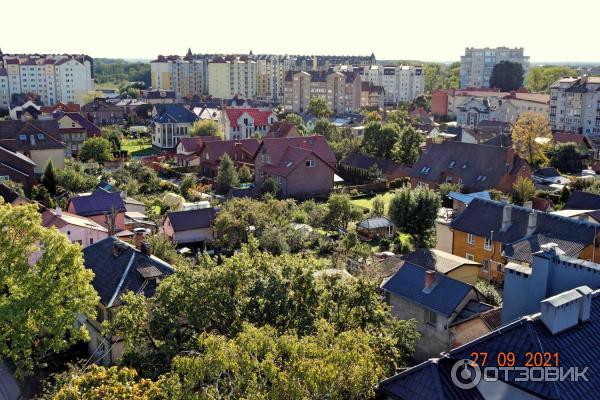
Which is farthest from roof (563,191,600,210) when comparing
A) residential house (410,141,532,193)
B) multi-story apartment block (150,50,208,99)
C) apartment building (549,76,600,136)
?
multi-story apartment block (150,50,208,99)

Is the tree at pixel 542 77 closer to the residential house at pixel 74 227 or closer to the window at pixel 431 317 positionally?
the residential house at pixel 74 227

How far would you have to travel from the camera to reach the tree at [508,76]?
124750mm

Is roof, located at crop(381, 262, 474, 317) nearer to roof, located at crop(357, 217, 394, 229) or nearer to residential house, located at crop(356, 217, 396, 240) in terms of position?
residential house, located at crop(356, 217, 396, 240)

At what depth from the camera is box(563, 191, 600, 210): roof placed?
38719 millimetres

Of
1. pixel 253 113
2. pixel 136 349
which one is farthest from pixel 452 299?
pixel 253 113

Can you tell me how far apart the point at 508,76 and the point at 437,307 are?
113983 millimetres

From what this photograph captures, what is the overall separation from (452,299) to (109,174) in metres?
39.7

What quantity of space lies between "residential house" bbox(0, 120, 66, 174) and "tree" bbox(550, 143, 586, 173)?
47.5 metres

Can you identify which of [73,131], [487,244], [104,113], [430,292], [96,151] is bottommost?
[487,244]

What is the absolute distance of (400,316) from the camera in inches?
904

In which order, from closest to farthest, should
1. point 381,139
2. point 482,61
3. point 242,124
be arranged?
1. point 381,139
2. point 242,124
3. point 482,61

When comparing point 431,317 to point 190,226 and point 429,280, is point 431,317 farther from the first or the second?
point 190,226

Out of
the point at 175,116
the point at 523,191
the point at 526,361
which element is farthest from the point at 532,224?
the point at 175,116

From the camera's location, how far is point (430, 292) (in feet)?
72.7
